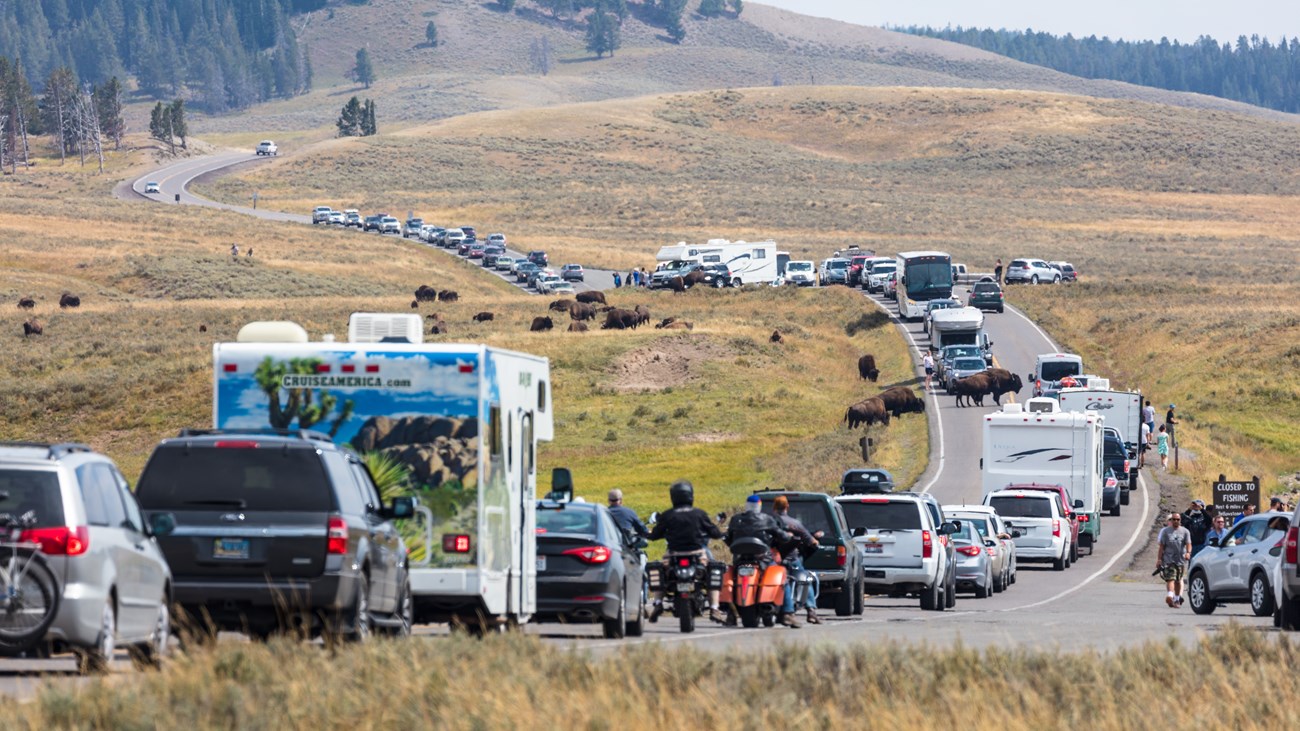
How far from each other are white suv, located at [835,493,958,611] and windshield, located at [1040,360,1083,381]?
37583 millimetres

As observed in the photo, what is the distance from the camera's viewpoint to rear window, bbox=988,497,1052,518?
38031 millimetres

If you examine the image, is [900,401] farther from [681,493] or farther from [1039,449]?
[681,493]

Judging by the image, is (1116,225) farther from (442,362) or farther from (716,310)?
(442,362)

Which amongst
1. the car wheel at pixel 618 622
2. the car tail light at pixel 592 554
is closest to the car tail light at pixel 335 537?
the car tail light at pixel 592 554

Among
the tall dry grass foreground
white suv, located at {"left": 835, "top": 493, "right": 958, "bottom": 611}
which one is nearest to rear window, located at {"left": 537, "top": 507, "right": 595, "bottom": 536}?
the tall dry grass foreground

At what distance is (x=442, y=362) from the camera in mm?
16781

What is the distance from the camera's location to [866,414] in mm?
58219

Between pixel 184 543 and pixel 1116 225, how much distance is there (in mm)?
137096

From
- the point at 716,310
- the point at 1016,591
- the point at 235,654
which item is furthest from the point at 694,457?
the point at 235,654

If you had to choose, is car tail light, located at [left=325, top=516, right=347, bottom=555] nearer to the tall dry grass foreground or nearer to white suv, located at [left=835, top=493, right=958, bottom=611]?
the tall dry grass foreground

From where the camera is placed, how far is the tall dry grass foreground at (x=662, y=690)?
34.3 feet

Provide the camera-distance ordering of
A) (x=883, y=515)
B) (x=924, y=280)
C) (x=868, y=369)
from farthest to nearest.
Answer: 1. (x=924, y=280)
2. (x=868, y=369)
3. (x=883, y=515)

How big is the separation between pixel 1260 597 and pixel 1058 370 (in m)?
39.1

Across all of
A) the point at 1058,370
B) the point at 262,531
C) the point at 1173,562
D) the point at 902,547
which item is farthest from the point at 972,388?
the point at 262,531
